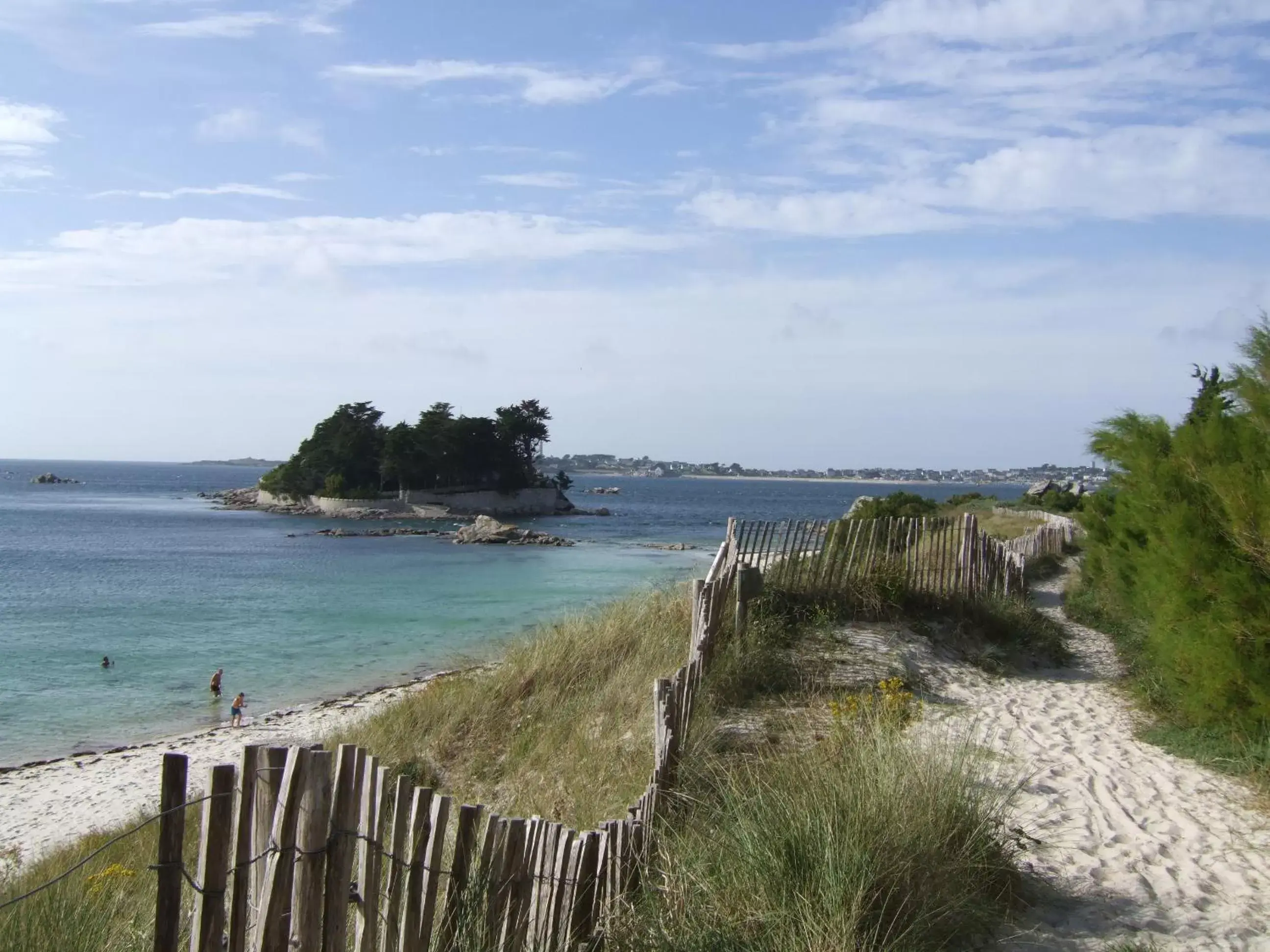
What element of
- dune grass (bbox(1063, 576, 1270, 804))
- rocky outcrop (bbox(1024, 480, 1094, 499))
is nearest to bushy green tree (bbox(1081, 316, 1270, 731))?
dune grass (bbox(1063, 576, 1270, 804))

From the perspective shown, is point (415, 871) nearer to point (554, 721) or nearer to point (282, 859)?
point (282, 859)

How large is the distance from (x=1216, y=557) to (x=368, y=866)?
6.98 meters

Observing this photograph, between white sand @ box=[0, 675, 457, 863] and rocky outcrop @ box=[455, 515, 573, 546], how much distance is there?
4278 centimetres

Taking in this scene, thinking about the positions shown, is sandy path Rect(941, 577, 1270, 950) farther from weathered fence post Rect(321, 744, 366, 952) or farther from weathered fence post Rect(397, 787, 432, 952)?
weathered fence post Rect(321, 744, 366, 952)

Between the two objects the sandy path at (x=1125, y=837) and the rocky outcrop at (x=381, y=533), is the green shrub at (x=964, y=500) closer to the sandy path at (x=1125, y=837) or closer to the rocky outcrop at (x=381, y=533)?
the rocky outcrop at (x=381, y=533)

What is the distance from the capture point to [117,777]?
15086 millimetres

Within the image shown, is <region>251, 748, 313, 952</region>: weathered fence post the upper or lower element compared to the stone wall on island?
upper

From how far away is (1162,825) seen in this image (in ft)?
21.7

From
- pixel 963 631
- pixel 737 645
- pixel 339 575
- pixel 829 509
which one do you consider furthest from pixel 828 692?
pixel 829 509

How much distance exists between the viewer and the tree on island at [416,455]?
9275 cm

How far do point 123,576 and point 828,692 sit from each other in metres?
39.9

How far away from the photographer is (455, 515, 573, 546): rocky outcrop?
6209cm

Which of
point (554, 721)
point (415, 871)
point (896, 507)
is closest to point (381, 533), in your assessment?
point (896, 507)

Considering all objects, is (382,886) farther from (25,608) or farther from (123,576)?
(123,576)
